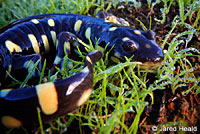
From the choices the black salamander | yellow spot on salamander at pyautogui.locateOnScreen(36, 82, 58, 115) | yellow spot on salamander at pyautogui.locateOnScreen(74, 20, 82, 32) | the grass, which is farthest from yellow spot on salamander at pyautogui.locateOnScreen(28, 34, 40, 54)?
yellow spot on salamander at pyautogui.locateOnScreen(36, 82, 58, 115)

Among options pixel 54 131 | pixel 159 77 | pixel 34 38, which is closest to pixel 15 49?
pixel 34 38

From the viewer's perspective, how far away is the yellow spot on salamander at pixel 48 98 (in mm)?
1115

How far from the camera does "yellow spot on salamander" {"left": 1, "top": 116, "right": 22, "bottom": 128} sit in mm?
1108

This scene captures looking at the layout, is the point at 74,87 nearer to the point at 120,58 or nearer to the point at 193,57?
the point at 120,58

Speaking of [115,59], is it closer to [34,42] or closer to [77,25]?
[77,25]

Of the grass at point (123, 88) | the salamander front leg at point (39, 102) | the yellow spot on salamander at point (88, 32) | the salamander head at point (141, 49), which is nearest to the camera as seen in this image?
the salamander front leg at point (39, 102)

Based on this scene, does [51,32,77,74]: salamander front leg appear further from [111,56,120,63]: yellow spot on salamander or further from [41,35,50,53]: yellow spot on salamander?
[111,56,120,63]: yellow spot on salamander

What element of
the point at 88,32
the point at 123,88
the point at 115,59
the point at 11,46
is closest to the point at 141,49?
the point at 115,59

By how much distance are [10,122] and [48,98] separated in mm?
258

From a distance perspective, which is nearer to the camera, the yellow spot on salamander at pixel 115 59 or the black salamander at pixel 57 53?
the black salamander at pixel 57 53

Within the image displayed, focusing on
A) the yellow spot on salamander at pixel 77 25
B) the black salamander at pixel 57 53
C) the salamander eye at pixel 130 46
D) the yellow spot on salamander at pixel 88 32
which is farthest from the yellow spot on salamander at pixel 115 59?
the yellow spot on salamander at pixel 77 25

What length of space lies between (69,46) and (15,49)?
55 centimetres

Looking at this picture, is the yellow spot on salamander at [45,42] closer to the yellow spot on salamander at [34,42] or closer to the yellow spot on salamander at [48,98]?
the yellow spot on salamander at [34,42]

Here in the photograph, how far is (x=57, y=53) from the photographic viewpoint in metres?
2.09
